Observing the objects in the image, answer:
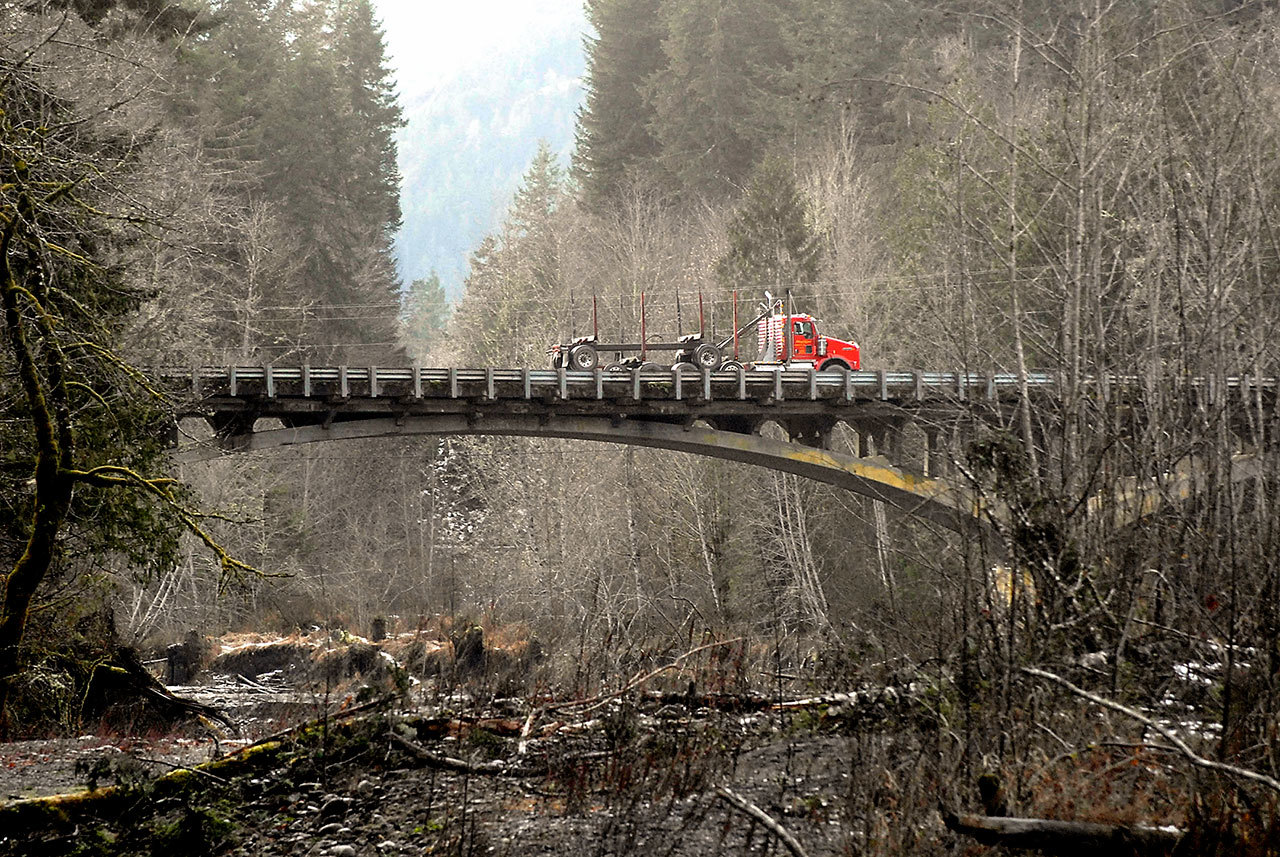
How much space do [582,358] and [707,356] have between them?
271cm

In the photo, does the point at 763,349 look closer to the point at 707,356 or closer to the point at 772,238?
the point at 707,356

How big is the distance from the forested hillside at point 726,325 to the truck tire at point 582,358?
5137 mm

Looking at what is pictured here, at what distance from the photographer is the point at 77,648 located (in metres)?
12.0

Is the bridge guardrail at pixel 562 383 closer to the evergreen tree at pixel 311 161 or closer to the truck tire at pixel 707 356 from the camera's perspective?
the truck tire at pixel 707 356

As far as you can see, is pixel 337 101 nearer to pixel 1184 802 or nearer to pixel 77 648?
pixel 77 648

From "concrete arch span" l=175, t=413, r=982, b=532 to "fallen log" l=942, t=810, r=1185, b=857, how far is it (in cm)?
1782

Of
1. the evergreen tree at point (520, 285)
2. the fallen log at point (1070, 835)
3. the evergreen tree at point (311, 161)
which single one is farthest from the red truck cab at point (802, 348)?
the fallen log at point (1070, 835)

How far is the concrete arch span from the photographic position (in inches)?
877

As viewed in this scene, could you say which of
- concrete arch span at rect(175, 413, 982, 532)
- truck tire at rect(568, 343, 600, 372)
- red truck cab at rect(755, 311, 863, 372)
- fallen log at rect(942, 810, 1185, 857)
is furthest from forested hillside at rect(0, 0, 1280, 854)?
truck tire at rect(568, 343, 600, 372)

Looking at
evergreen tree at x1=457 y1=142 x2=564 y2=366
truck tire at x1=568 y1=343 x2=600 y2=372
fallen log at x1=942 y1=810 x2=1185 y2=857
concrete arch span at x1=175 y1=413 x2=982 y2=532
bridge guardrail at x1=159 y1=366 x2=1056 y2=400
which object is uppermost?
evergreen tree at x1=457 y1=142 x2=564 y2=366

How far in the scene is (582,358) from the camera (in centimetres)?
2455

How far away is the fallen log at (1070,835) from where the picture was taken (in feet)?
14.3

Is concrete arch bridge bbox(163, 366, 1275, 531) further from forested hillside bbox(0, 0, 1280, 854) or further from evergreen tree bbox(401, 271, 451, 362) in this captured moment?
evergreen tree bbox(401, 271, 451, 362)

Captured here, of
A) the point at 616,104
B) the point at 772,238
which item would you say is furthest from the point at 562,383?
the point at 616,104
